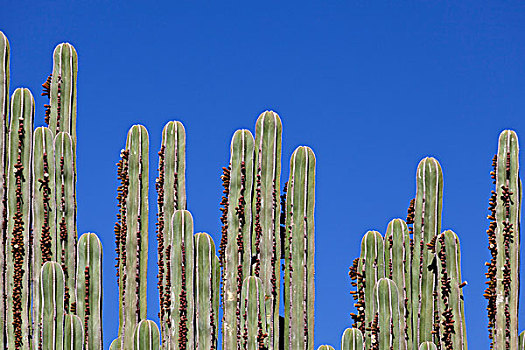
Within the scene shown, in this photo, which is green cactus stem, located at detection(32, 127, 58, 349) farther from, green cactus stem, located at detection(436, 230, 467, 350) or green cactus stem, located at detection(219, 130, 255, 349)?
green cactus stem, located at detection(436, 230, 467, 350)

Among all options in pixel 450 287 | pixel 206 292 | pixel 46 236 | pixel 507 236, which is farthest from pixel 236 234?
pixel 507 236

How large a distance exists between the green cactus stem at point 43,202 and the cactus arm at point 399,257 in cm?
352

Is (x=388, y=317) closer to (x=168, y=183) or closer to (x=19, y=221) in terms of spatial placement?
(x=168, y=183)

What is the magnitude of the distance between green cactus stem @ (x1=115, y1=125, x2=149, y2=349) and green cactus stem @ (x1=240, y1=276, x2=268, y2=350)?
1217mm

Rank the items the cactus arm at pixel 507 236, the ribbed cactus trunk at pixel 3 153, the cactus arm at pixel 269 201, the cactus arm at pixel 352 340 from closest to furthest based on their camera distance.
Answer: the cactus arm at pixel 352 340 < the cactus arm at pixel 507 236 < the cactus arm at pixel 269 201 < the ribbed cactus trunk at pixel 3 153

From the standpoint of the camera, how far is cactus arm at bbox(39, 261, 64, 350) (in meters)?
9.13

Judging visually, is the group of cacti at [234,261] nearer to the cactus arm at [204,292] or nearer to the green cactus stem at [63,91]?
the cactus arm at [204,292]

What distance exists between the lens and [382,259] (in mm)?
9125

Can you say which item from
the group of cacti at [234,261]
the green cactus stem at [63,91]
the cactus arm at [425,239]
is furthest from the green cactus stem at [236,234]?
the green cactus stem at [63,91]

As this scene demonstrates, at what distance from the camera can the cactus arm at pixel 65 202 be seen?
9.57 m

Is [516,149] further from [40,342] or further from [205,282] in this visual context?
[40,342]

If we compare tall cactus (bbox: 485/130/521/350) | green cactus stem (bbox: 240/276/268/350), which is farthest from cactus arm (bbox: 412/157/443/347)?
green cactus stem (bbox: 240/276/268/350)

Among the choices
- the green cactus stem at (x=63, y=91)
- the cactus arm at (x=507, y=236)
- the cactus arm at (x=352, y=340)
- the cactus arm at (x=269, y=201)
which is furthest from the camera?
the green cactus stem at (x=63, y=91)

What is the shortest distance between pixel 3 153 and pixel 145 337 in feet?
8.75
